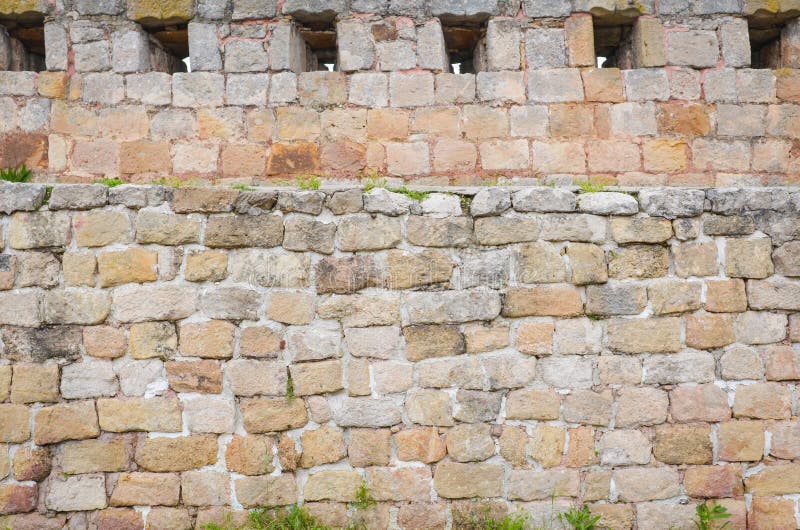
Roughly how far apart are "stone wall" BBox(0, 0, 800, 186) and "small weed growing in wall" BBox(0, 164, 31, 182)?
0.11 m

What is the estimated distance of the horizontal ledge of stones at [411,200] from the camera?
4148 mm

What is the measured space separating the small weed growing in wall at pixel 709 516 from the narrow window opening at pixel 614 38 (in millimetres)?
3816

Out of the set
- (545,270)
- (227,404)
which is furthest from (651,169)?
(227,404)

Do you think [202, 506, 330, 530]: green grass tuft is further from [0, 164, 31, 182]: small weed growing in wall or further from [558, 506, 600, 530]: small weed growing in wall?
[0, 164, 31, 182]: small weed growing in wall

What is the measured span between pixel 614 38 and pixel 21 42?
5455mm

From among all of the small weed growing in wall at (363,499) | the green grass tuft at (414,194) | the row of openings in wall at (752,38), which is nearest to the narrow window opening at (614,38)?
the row of openings in wall at (752,38)

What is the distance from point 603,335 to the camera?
4.19m

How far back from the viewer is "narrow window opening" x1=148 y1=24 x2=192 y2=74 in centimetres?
591

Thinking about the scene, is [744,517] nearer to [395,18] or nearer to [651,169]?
[651,169]

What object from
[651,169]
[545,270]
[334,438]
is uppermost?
[651,169]

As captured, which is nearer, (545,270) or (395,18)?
(545,270)

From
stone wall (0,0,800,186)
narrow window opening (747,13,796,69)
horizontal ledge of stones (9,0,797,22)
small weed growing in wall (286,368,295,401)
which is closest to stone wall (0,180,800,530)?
small weed growing in wall (286,368,295,401)

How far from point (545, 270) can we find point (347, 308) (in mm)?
1265

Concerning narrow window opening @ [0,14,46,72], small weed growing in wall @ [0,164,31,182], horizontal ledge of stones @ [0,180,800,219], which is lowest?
horizontal ledge of stones @ [0,180,800,219]
